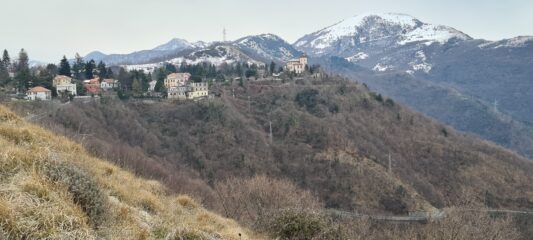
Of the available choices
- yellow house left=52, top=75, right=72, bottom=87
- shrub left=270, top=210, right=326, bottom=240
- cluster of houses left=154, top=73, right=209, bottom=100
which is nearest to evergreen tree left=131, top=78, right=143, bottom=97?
cluster of houses left=154, top=73, right=209, bottom=100

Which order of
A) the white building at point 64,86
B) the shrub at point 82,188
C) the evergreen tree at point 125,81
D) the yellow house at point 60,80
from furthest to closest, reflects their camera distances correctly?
the evergreen tree at point 125,81 < the yellow house at point 60,80 < the white building at point 64,86 < the shrub at point 82,188

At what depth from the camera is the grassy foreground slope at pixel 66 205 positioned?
3.67 meters

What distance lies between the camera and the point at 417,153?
64.1 meters

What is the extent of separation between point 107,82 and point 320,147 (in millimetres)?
33534

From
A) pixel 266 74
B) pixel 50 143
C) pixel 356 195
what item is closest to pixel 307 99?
pixel 266 74

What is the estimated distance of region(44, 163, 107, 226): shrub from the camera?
176 inches

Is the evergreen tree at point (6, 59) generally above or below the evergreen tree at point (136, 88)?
above

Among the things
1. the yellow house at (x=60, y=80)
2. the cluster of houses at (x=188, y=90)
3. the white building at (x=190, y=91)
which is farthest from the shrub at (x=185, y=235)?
the white building at (x=190, y=91)

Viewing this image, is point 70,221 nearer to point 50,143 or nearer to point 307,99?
point 50,143

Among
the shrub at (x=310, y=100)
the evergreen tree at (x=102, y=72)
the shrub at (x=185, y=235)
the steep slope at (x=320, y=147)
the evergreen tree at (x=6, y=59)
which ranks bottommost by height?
Result: the steep slope at (x=320, y=147)

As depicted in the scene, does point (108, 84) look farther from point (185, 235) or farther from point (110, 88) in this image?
point (185, 235)

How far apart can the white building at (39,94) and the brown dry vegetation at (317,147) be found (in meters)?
4.76

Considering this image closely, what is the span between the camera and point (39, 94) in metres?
A: 48.2

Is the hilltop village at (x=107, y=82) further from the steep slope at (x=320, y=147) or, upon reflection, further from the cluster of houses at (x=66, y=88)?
the steep slope at (x=320, y=147)
